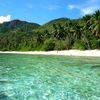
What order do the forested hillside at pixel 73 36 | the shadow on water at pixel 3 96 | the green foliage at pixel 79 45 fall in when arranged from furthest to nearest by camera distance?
the green foliage at pixel 79 45, the forested hillside at pixel 73 36, the shadow on water at pixel 3 96

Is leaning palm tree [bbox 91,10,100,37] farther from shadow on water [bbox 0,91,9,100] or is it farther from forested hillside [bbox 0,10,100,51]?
shadow on water [bbox 0,91,9,100]

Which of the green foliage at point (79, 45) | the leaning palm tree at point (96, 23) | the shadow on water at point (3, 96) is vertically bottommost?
the shadow on water at point (3, 96)

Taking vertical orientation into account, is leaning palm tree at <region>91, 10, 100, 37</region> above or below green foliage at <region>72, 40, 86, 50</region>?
above

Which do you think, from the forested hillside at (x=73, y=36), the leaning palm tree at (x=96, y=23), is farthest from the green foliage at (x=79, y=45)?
the leaning palm tree at (x=96, y=23)

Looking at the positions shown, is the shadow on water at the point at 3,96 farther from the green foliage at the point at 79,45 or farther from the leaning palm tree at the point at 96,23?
the green foliage at the point at 79,45

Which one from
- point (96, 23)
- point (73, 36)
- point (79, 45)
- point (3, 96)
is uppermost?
point (96, 23)

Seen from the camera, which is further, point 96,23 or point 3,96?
point 96,23

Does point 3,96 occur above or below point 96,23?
below

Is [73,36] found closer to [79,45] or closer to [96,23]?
[79,45]

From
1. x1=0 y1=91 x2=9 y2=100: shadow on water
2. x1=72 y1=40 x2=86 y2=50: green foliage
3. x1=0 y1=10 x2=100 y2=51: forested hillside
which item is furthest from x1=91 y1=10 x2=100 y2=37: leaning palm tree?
x1=0 y1=91 x2=9 y2=100: shadow on water

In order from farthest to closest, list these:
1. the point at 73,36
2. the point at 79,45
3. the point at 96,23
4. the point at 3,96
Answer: the point at 73,36, the point at 79,45, the point at 96,23, the point at 3,96

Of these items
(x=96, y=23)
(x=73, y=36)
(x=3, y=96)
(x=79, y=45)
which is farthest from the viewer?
(x=73, y=36)

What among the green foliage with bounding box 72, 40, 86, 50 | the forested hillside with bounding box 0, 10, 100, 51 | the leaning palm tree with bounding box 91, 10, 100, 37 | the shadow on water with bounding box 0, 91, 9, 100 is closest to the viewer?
the shadow on water with bounding box 0, 91, 9, 100

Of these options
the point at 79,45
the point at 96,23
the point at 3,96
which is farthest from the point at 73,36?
the point at 3,96
